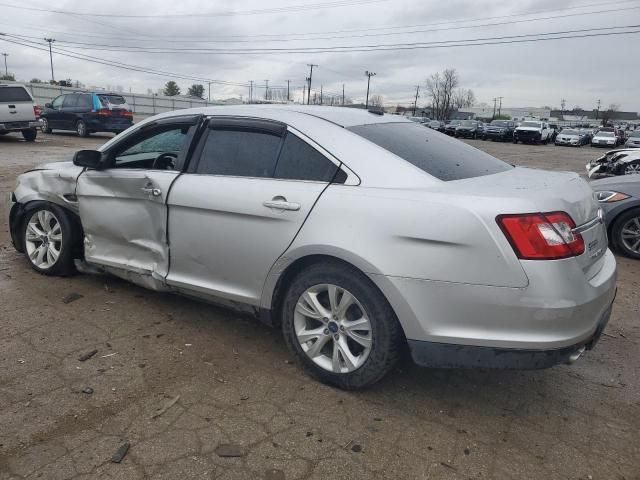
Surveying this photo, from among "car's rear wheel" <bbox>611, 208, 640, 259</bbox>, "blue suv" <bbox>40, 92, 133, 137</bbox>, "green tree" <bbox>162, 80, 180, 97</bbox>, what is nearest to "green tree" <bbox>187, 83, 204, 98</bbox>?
"green tree" <bbox>162, 80, 180, 97</bbox>

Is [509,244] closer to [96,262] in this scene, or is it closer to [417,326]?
[417,326]

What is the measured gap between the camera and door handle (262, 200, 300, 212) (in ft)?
9.83

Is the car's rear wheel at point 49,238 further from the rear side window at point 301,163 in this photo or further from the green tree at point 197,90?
the green tree at point 197,90

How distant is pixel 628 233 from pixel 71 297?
5987mm

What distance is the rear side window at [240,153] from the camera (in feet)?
10.8

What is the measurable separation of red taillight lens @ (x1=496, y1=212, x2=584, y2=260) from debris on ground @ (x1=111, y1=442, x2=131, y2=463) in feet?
6.64

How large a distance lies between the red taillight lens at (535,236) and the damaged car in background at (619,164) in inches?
429

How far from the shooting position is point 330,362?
3049 millimetres

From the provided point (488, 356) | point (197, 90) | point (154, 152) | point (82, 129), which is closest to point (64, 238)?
point (154, 152)

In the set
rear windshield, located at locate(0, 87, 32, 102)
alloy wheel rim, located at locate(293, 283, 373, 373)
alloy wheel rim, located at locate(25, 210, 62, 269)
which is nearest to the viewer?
alloy wheel rim, located at locate(293, 283, 373, 373)

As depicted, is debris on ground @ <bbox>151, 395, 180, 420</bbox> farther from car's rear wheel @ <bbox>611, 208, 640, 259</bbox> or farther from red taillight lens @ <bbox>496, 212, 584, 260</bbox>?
car's rear wheel @ <bbox>611, 208, 640, 259</bbox>

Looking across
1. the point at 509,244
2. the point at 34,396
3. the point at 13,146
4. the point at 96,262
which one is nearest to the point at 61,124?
the point at 13,146

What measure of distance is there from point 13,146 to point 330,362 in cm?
1719

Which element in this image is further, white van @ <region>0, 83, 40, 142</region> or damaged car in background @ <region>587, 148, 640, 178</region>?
white van @ <region>0, 83, 40, 142</region>
